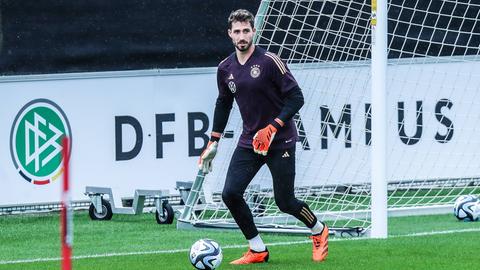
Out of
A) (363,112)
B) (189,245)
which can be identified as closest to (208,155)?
(189,245)

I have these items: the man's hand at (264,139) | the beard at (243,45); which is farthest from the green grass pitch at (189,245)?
the beard at (243,45)

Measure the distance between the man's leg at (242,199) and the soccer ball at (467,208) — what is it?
360 cm

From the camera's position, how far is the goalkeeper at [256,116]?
10.6 meters

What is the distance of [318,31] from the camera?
14531mm

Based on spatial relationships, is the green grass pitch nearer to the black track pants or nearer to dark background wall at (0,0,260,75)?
the black track pants

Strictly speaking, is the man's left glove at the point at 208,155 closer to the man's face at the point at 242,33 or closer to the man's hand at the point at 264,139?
the man's hand at the point at 264,139

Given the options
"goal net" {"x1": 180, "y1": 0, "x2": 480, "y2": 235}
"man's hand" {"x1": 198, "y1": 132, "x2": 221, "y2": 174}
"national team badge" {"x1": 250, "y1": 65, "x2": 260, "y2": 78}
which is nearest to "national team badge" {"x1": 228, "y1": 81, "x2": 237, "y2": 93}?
"national team badge" {"x1": 250, "y1": 65, "x2": 260, "y2": 78}

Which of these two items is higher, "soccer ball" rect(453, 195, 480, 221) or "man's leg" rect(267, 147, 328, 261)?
"man's leg" rect(267, 147, 328, 261)

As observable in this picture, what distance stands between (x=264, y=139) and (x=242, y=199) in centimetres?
57

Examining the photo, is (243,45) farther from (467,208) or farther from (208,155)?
(467,208)

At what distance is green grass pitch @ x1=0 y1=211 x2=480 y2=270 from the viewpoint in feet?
34.8

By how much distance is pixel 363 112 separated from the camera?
15.7 meters

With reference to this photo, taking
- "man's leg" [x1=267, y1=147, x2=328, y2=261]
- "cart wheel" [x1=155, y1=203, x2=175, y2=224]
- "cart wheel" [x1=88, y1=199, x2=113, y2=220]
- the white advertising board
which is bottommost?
"cart wheel" [x1=88, y1=199, x2=113, y2=220]

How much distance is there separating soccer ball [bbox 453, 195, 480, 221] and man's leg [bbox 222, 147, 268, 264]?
3.60 metres
